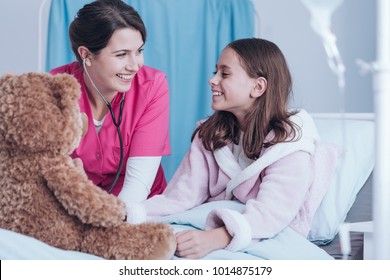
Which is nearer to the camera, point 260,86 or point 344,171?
point 260,86

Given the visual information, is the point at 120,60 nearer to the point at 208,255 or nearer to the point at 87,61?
the point at 87,61

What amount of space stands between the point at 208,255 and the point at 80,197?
0.28 meters

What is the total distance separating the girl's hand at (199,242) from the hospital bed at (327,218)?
16mm

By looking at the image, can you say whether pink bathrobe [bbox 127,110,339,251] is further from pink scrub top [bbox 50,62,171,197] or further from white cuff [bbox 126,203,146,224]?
pink scrub top [bbox 50,62,171,197]

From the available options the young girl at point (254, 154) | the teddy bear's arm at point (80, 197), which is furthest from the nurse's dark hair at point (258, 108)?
the teddy bear's arm at point (80, 197)

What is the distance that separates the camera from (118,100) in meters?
1.50

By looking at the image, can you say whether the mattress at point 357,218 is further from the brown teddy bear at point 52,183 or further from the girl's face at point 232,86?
the brown teddy bear at point 52,183

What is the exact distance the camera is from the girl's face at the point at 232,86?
4.52 ft

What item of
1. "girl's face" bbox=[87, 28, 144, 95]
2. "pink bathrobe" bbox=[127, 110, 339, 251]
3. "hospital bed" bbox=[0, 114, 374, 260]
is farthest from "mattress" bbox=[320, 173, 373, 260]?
"girl's face" bbox=[87, 28, 144, 95]

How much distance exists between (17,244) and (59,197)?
3.8 inches

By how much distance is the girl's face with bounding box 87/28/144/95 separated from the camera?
144cm

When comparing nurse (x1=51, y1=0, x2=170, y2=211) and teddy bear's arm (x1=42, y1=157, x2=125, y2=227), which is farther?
nurse (x1=51, y1=0, x2=170, y2=211)

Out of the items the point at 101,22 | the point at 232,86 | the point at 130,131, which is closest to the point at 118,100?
the point at 130,131

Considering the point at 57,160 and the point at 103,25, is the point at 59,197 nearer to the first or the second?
the point at 57,160
